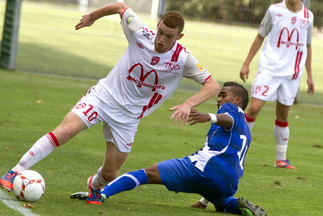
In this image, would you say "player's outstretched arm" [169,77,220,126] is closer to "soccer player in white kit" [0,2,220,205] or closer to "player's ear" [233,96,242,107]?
Answer: "soccer player in white kit" [0,2,220,205]

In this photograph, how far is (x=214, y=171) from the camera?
20.3 feet

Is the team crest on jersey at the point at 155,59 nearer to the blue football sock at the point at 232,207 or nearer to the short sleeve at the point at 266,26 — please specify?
the blue football sock at the point at 232,207

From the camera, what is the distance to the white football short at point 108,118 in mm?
6152

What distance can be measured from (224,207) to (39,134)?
13.0ft

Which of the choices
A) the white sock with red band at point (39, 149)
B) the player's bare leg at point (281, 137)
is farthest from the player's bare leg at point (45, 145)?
the player's bare leg at point (281, 137)

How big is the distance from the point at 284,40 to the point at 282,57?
0.75 feet

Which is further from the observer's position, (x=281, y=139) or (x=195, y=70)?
(x=281, y=139)

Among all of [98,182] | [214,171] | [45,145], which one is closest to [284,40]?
[214,171]

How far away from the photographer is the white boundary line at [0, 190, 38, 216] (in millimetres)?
5552

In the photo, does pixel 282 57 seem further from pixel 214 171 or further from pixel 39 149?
pixel 39 149

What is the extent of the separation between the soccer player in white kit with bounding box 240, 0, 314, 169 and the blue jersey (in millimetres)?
3060

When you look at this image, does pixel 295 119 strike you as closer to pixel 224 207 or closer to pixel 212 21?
pixel 212 21

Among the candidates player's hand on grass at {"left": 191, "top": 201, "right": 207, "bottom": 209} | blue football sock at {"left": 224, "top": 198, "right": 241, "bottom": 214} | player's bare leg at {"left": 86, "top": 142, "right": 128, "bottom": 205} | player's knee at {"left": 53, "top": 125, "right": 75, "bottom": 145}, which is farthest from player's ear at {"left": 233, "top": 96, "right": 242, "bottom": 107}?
player's knee at {"left": 53, "top": 125, "right": 75, "bottom": 145}

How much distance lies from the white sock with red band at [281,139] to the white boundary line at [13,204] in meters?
4.18
